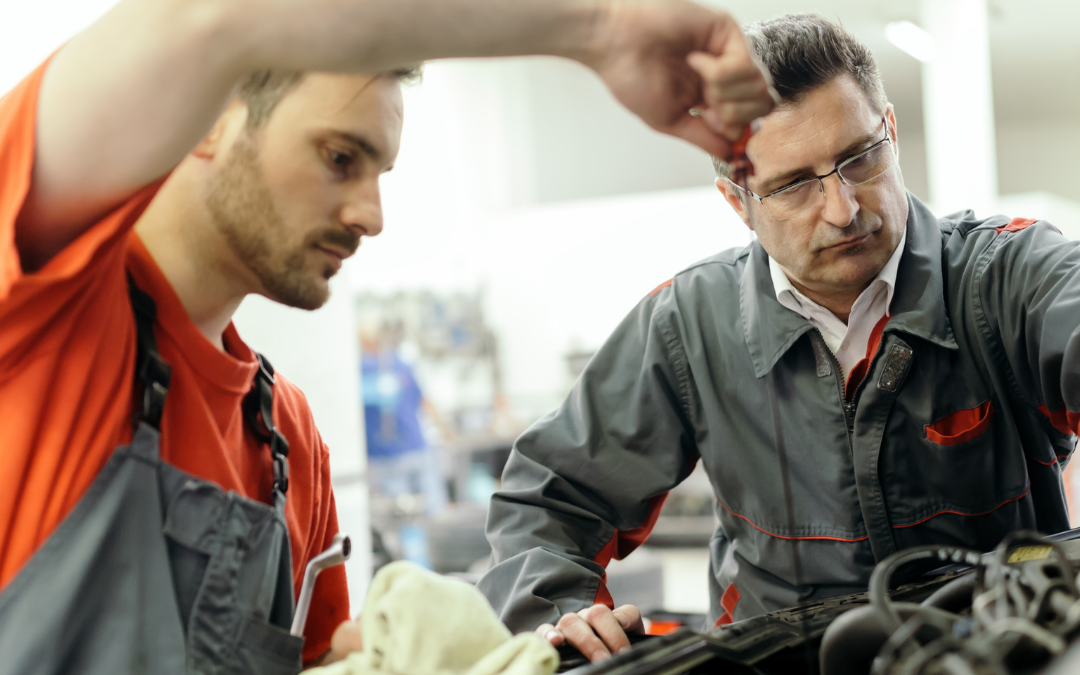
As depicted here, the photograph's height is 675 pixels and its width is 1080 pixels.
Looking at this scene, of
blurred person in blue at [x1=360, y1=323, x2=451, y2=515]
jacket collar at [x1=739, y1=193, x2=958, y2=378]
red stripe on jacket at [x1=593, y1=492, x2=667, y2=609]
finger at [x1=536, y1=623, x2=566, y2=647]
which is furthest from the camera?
blurred person in blue at [x1=360, y1=323, x2=451, y2=515]

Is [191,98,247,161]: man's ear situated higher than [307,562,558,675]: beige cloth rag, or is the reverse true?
[191,98,247,161]: man's ear

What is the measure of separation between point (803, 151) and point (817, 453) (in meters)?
0.45

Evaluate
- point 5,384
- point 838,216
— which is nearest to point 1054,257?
point 838,216

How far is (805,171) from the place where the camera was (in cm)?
126

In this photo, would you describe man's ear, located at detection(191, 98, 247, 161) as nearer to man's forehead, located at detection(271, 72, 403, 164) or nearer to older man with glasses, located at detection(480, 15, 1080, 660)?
man's forehead, located at detection(271, 72, 403, 164)

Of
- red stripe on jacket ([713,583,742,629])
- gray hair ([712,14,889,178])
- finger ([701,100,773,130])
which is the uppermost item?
gray hair ([712,14,889,178])

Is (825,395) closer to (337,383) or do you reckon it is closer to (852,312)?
(852,312)

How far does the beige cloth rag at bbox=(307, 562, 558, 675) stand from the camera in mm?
584

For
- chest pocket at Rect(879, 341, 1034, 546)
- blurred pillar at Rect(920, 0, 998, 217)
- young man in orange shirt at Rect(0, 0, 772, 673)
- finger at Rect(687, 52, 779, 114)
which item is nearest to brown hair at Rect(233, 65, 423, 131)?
young man in orange shirt at Rect(0, 0, 772, 673)

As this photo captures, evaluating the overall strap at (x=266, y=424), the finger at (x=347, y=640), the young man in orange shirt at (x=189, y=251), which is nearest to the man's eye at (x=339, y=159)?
the young man in orange shirt at (x=189, y=251)

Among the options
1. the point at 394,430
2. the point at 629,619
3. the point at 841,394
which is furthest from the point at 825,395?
the point at 394,430

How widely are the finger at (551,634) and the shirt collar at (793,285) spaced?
631 millimetres

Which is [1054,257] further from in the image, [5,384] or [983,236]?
[5,384]

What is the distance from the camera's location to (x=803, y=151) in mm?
1247
